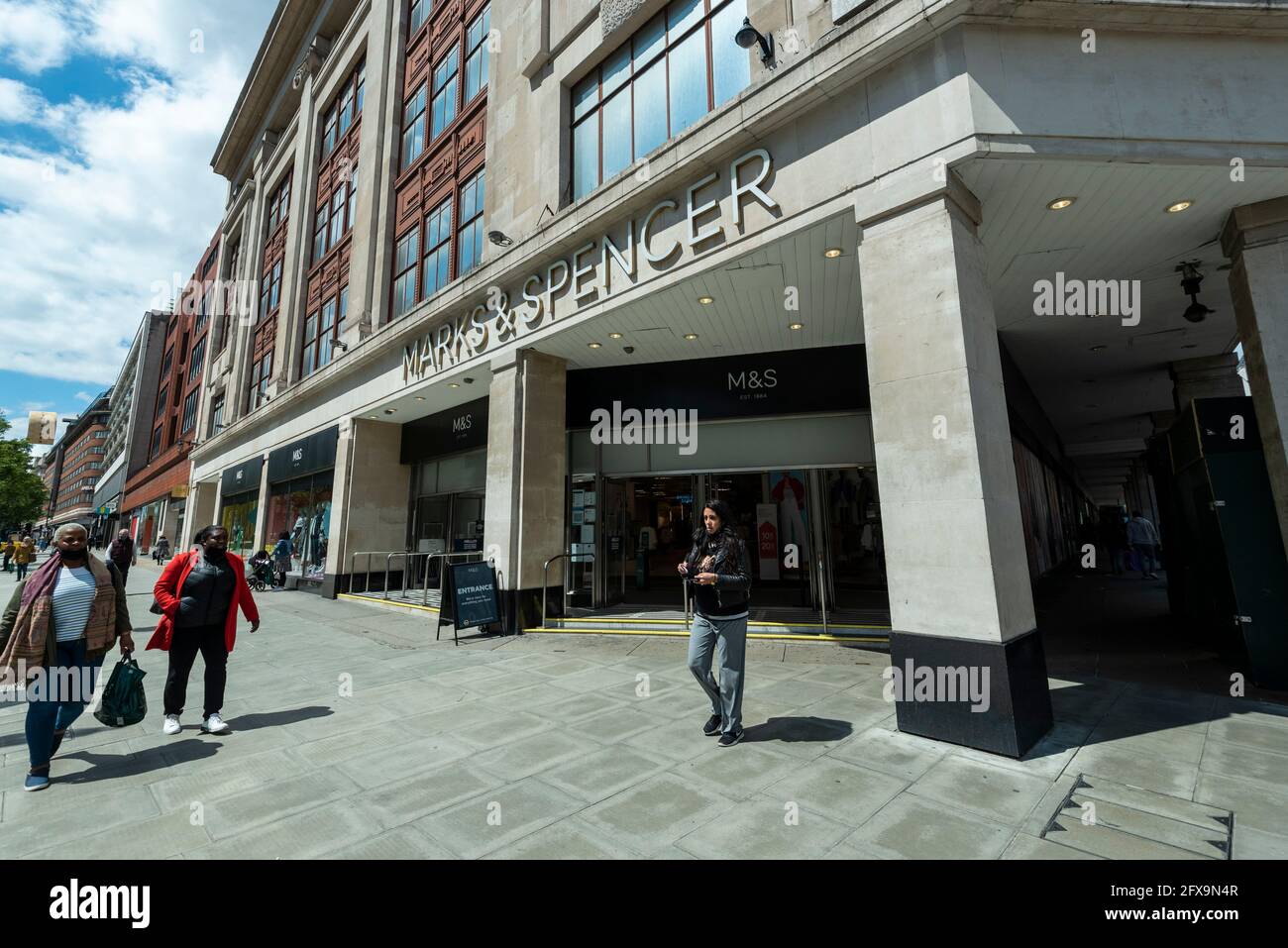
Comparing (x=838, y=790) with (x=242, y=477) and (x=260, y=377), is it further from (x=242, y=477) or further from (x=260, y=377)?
(x=260, y=377)

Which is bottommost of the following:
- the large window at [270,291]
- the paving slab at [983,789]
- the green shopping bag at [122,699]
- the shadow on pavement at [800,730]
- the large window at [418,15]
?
the paving slab at [983,789]

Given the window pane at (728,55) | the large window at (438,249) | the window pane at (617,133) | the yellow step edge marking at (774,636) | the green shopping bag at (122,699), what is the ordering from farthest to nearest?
the large window at (438,249) < the window pane at (617,133) < the yellow step edge marking at (774,636) < the window pane at (728,55) < the green shopping bag at (122,699)

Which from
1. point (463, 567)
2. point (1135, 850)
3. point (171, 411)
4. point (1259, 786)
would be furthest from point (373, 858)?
point (171, 411)

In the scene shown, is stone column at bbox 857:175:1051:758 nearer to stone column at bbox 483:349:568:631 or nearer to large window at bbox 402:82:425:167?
stone column at bbox 483:349:568:631

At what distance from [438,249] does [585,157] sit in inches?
244

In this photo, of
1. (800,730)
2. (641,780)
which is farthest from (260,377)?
(800,730)

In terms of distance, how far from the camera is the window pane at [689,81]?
873 cm

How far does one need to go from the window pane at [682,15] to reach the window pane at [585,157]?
2.05m

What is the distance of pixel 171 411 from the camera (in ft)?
153

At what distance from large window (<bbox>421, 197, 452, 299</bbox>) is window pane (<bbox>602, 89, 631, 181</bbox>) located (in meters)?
6.05

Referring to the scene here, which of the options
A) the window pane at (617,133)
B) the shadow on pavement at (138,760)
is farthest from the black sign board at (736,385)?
the shadow on pavement at (138,760)

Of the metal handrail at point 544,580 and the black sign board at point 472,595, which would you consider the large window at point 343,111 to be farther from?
the metal handrail at point 544,580

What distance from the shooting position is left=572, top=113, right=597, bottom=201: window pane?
10533 mm
